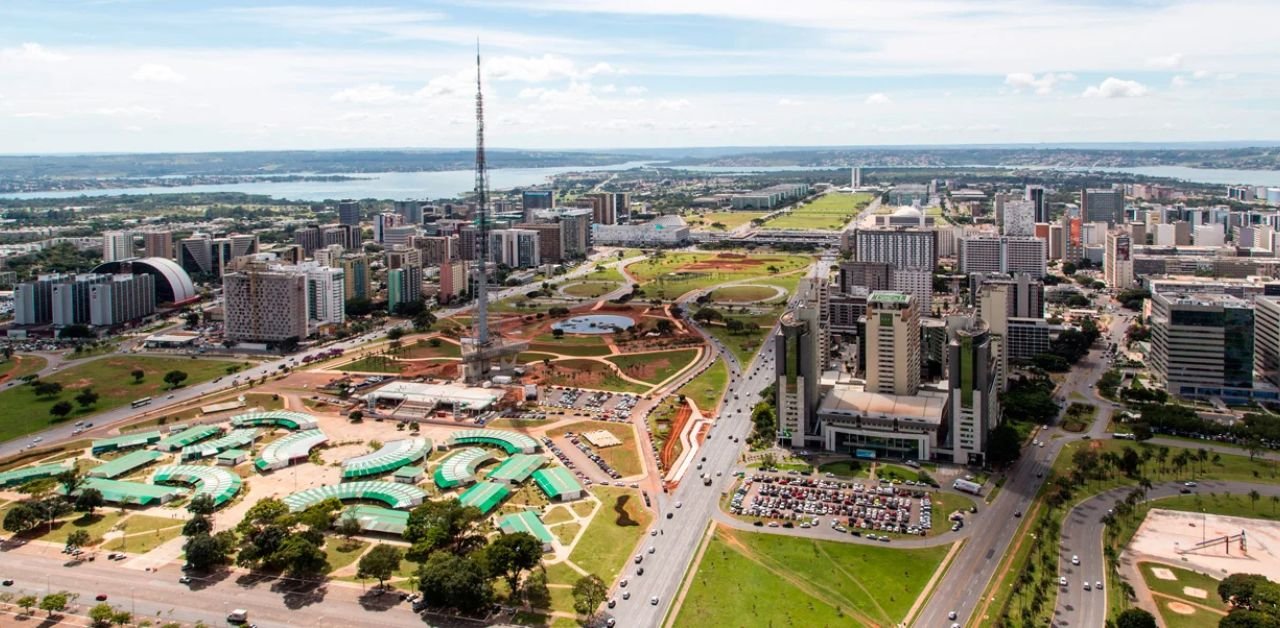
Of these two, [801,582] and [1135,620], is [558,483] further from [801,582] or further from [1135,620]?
[1135,620]

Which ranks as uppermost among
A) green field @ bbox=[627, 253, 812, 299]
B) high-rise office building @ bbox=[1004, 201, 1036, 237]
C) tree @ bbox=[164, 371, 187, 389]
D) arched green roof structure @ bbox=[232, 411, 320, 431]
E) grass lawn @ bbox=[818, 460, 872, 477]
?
high-rise office building @ bbox=[1004, 201, 1036, 237]

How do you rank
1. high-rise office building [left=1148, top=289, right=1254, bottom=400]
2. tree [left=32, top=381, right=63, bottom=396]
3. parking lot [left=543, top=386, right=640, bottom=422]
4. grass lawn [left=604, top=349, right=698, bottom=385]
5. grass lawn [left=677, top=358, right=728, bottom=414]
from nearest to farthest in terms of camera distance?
parking lot [left=543, top=386, right=640, bottom=422]
high-rise office building [left=1148, top=289, right=1254, bottom=400]
grass lawn [left=677, top=358, right=728, bottom=414]
tree [left=32, top=381, right=63, bottom=396]
grass lawn [left=604, top=349, right=698, bottom=385]

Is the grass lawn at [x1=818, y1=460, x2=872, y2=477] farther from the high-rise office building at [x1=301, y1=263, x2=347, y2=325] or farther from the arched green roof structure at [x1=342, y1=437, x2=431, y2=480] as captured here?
the high-rise office building at [x1=301, y1=263, x2=347, y2=325]

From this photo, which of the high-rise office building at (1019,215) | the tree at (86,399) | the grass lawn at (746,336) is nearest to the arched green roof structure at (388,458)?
the tree at (86,399)

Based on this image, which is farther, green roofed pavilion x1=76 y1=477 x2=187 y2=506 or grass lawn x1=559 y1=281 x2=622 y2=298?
grass lawn x1=559 y1=281 x2=622 y2=298

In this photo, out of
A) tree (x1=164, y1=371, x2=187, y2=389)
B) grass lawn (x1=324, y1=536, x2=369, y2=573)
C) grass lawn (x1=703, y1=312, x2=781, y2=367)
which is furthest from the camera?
grass lawn (x1=703, y1=312, x2=781, y2=367)

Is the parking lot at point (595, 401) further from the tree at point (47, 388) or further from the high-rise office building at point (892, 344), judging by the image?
the tree at point (47, 388)

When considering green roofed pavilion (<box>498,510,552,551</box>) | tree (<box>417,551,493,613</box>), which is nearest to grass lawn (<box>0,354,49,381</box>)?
green roofed pavilion (<box>498,510,552,551</box>)
